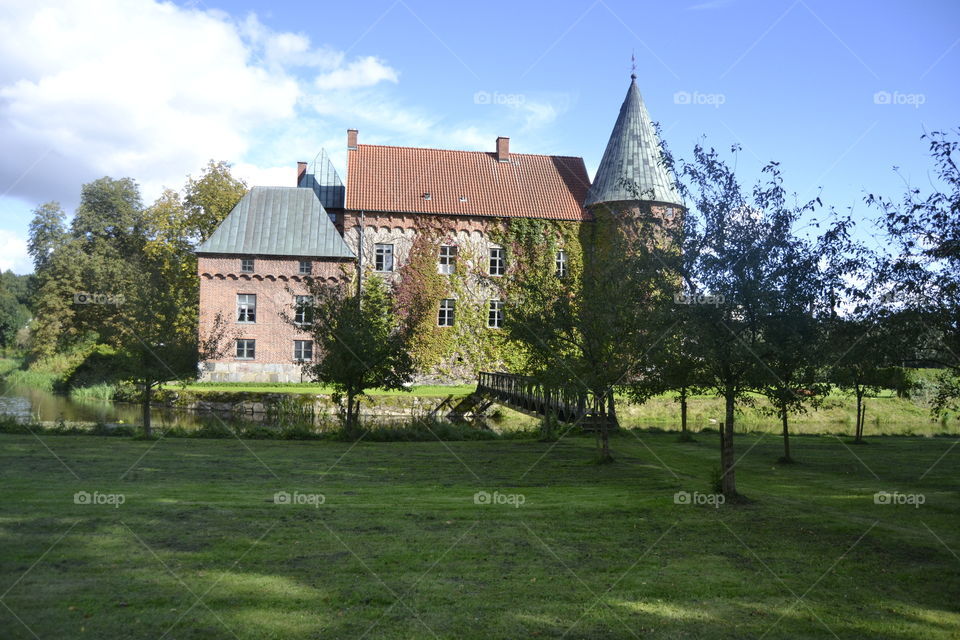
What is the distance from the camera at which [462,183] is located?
3744 cm

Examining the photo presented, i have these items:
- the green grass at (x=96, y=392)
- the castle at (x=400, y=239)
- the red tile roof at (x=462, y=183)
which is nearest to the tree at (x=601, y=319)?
the castle at (x=400, y=239)

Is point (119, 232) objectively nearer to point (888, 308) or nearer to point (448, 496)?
point (448, 496)

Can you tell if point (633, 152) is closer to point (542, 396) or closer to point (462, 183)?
point (462, 183)

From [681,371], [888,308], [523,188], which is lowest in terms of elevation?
[681,371]

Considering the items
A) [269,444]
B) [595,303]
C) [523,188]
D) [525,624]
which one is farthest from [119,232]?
[525,624]

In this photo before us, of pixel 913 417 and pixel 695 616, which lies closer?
pixel 695 616

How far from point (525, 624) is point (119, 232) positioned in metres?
47.4

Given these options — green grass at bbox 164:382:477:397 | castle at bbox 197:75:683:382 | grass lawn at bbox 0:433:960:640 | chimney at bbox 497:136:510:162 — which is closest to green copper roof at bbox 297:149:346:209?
castle at bbox 197:75:683:382

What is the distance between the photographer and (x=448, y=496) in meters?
10.1

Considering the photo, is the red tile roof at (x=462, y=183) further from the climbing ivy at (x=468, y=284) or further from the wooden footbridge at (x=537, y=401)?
the wooden footbridge at (x=537, y=401)

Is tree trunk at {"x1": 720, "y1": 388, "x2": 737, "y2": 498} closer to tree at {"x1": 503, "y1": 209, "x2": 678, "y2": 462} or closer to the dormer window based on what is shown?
tree at {"x1": 503, "y1": 209, "x2": 678, "y2": 462}

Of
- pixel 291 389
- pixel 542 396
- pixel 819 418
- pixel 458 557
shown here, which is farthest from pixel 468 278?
pixel 458 557

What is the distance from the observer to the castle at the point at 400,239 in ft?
112

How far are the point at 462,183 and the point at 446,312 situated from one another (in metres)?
6.80
